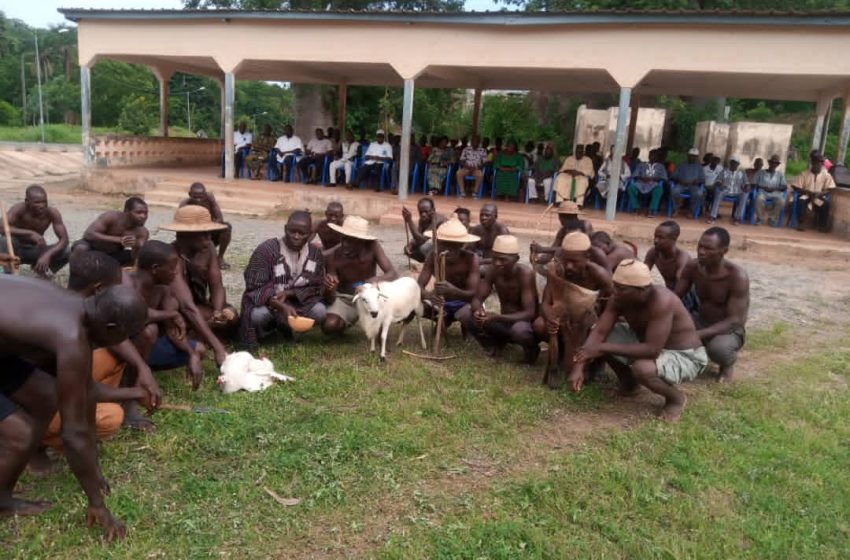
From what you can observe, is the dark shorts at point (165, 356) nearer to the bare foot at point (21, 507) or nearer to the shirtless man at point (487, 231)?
the bare foot at point (21, 507)


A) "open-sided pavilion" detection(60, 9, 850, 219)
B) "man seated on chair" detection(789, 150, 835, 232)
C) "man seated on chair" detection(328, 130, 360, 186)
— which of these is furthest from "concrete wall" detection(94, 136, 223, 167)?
"man seated on chair" detection(789, 150, 835, 232)

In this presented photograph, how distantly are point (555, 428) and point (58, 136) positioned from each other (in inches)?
1790

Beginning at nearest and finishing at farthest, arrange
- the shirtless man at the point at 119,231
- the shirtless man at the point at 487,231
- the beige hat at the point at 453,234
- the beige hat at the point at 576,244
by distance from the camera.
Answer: the beige hat at the point at 576,244
the beige hat at the point at 453,234
the shirtless man at the point at 119,231
the shirtless man at the point at 487,231

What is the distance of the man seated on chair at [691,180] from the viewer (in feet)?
44.3

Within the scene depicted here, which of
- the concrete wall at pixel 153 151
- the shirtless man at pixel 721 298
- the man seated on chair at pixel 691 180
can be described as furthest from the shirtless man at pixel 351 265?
the concrete wall at pixel 153 151

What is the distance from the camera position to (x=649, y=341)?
15.5ft

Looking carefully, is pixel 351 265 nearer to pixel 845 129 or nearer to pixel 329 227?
pixel 329 227

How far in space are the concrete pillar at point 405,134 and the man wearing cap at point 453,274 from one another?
25.1 ft

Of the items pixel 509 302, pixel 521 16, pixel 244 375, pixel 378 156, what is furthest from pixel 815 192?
pixel 244 375

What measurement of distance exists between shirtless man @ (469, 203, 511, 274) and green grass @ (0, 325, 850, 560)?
2.31 metres

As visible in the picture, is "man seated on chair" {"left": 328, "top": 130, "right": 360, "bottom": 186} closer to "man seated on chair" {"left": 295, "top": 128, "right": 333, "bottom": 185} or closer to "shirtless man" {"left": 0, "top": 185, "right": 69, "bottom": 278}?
"man seated on chair" {"left": 295, "top": 128, "right": 333, "bottom": 185}

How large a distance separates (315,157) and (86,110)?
5.34 meters

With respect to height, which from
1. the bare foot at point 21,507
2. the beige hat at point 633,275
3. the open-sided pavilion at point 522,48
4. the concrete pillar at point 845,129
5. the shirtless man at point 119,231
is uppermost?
the open-sided pavilion at point 522,48

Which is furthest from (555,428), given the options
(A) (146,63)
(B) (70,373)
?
(A) (146,63)
